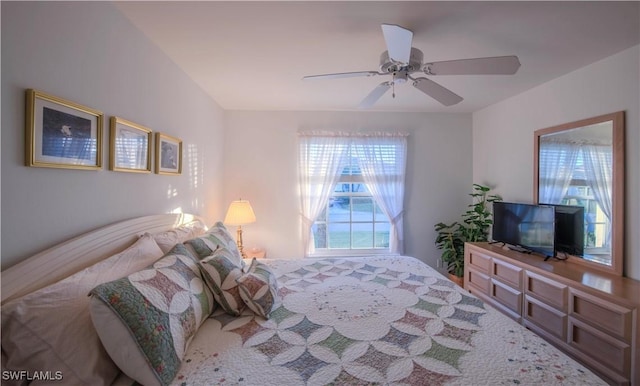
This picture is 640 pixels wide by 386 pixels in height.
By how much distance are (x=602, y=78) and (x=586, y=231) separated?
1260mm

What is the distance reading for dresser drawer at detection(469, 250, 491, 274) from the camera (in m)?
2.66

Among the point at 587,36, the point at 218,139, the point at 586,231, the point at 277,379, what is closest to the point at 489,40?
the point at 587,36

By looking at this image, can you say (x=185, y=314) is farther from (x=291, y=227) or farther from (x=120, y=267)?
(x=291, y=227)

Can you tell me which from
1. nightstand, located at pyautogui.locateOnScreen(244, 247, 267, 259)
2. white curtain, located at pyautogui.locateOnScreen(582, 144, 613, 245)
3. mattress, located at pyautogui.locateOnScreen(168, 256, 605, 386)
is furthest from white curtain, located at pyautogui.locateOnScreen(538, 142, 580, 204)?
nightstand, located at pyautogui.locateOnScreen(244, 247, 267, 259)

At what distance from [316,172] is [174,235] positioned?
6.73 feet

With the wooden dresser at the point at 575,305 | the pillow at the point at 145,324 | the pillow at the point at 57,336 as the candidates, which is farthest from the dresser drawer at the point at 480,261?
the pillow at the point at 57,336

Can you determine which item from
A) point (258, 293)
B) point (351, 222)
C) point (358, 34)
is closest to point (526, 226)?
point (351, 222)

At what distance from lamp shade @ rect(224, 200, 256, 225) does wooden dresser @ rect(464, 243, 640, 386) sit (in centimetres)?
264

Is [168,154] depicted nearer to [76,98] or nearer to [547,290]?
[76,98]

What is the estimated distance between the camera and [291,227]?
351 centimetres

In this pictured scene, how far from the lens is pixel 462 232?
343 cm

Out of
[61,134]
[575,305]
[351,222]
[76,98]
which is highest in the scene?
[76,98]

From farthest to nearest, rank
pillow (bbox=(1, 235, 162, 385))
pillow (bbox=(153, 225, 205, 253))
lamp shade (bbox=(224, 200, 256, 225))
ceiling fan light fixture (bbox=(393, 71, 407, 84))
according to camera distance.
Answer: lamp shade (bbox=(224, 200, 256, 225)) → ceiling fan light fixture (bbox=(393, 71, 407, 84)) → pillow (bbox=(153, 225, 205, 253)) → pillow (bbox=(1, 235, 162, 385))

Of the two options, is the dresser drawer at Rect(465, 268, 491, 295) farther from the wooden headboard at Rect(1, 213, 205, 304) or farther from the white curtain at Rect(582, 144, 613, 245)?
the wooden headboard at Rect(1, 213, 205, 304)
